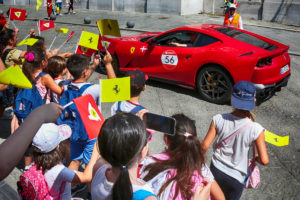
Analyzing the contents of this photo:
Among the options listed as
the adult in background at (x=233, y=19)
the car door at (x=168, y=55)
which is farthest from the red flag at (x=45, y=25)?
the adult in background at (x=233, y=19)

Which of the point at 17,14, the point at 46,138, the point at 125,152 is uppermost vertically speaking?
the point at 17,14

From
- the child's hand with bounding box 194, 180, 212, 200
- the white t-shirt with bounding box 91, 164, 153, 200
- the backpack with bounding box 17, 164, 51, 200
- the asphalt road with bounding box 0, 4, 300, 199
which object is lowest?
the asphalt road with bounding box 0, 4, 300, 199

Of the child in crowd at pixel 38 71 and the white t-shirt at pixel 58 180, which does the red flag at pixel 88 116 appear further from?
the child in crowd at pixel 38 71

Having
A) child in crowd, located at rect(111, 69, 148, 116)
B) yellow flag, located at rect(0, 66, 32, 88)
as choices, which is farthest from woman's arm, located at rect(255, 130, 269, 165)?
yellow flag, located at rect(0, 66, 32, 88)

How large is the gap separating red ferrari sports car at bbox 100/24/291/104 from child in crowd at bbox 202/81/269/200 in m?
3.06

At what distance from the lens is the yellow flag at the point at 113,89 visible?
2.64m

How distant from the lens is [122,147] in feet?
5.51

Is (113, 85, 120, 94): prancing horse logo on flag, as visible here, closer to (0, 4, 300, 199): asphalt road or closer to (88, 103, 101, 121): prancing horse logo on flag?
(88, 103, 101, 121): prancing horse logo on flag

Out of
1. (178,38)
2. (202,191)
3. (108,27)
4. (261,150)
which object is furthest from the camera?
(178,38)

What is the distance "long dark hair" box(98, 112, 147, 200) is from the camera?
1.68 metres

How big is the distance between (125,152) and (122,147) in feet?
0.11

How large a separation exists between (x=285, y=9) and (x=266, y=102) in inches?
459

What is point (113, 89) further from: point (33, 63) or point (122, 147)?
point (33, 63)

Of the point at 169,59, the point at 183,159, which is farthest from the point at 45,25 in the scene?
the point at 183,159
